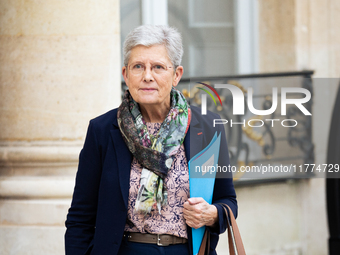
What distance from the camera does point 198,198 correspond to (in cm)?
174

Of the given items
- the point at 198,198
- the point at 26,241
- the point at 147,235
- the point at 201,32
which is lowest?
the point at 26,241

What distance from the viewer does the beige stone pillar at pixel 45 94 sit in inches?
125

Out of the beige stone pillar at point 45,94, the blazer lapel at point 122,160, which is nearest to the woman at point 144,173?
the blazer lapel at point 122,160

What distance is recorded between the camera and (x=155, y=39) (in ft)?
5.88

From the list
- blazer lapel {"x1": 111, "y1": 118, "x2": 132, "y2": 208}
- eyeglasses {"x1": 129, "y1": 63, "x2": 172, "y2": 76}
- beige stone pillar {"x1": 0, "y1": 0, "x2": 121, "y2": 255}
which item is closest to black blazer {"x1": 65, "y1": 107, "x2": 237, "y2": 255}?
blazer lapel {"x1": 111, "y1": 118, "x2": 132, "y2": 208}

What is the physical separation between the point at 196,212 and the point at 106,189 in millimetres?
393

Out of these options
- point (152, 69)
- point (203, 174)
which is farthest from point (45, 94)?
point (203, 174)

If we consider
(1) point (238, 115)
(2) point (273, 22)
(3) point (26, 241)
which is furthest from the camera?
(2) point (273, 22)

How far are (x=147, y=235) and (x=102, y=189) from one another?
0.27 m

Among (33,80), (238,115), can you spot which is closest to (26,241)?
(33,80)

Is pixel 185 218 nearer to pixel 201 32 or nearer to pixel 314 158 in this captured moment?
pixel 314 158

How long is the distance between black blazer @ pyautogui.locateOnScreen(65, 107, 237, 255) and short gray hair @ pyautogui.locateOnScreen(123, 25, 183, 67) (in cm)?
32

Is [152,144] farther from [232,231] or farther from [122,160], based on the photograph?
[232,231]

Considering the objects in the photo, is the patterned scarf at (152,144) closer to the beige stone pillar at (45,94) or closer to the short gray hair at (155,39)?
the short gray hair at (155,39)
